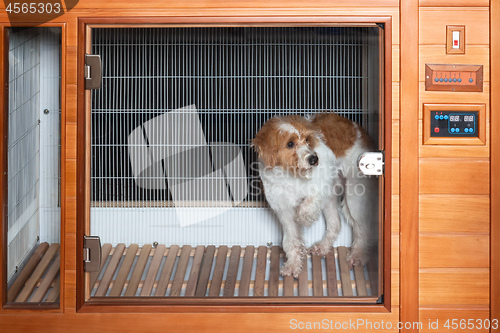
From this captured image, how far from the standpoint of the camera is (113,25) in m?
1.88

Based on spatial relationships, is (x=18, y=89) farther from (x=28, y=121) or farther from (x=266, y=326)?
(x=266, y=326)

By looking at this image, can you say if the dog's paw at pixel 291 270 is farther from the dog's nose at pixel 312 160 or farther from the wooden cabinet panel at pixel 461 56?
the wooden cabinet panel at pixel 461 56

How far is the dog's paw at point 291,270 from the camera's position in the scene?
2.14 m

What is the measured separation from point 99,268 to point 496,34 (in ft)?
5.31

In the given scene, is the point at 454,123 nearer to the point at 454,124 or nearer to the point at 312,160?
the point at 454,124

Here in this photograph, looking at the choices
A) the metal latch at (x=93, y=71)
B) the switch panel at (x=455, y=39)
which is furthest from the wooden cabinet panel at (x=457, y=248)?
the metal latch at (x=93, y=71)

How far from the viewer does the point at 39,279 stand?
1.98m

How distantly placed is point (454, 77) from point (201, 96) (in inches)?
36.4

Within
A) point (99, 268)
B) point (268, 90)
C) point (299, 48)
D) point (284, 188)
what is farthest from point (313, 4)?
point (99, 268)

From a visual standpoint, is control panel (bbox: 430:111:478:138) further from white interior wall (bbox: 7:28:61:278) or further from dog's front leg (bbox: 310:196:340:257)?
white interior wall (bbox: 7:28:61:278)

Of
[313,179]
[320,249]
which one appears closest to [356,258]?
[320,249]

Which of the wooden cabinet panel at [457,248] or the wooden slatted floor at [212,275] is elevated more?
the wooden cabinet panel at [457,248]

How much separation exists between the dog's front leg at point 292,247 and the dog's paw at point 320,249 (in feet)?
0.14

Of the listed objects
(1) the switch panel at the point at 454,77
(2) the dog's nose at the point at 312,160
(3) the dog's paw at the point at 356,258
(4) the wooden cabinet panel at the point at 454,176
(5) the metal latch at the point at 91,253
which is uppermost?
(1) the switch panel at the point at 454,77
